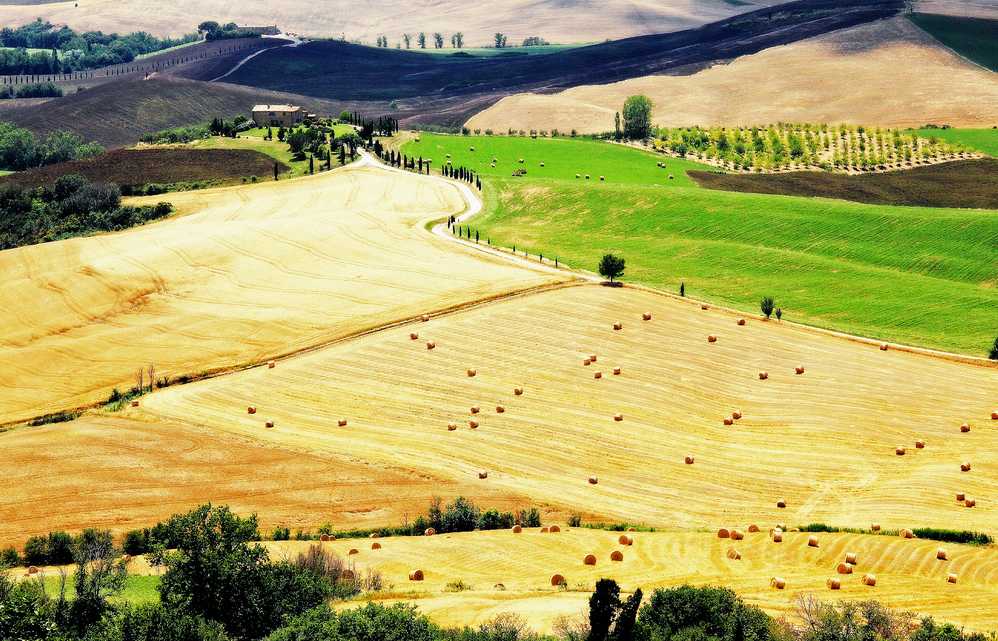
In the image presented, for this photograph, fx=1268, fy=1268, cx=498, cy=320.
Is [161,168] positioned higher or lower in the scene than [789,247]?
higher

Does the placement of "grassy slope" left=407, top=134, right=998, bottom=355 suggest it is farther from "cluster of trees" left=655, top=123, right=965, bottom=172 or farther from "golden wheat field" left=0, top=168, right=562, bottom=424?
"cluster of trees" left=655, top=123, right=965, bottom=172

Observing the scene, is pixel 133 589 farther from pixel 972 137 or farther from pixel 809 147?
pixel 972 137

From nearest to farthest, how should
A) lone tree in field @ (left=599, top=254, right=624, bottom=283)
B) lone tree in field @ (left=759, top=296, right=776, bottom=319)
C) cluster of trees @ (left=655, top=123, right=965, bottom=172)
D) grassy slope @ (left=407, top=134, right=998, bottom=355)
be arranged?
lone tree in field @ (left=759, top=296, right=776, bottom=319) < grassy slope @ (left=407, top=134, right=998, bottom=355) < lone tree in field @ (left=599, top=254, right=624, bottom=283) < cluster of trees @ (left=655, top=123, right=965, bottom=172)

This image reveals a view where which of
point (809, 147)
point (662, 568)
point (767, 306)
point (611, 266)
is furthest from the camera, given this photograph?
point (809, 147)

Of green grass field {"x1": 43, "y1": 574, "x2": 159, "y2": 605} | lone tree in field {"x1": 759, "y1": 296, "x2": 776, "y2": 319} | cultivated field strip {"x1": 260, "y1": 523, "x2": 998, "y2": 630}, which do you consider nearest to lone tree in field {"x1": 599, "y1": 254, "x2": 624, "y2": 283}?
lone tree in field {"x1": 759, "y1": 296, "x2": 776, "y2": 319}

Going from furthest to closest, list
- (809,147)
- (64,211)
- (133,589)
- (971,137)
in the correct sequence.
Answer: (971,137), (809,147), (64,211), (133,589)

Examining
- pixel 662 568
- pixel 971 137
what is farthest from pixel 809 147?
pixel 662 568
